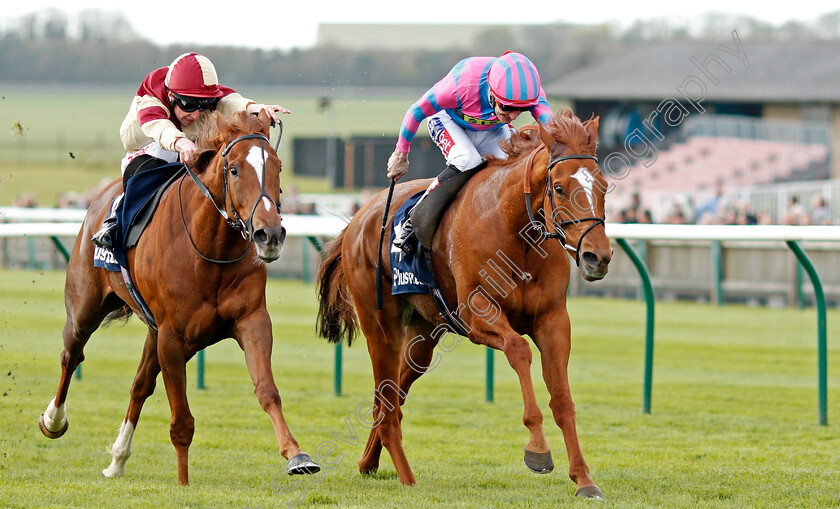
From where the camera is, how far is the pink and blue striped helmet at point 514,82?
5.29 m

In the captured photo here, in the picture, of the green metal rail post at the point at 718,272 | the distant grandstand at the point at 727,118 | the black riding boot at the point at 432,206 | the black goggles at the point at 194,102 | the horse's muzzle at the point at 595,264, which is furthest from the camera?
the distant grandstand at the point at 727,118

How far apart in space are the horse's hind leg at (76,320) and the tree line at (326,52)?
148 cm

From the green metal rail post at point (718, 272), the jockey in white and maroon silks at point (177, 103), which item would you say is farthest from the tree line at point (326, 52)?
the green metal rail post at point (718, 272)

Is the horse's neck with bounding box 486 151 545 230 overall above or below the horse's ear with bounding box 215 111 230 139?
below

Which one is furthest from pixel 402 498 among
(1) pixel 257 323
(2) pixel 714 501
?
(2) pixel 714 501

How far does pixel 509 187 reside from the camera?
206 inches

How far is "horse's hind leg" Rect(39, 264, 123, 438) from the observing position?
648 centimetres

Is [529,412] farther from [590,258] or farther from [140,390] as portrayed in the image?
[140,390]

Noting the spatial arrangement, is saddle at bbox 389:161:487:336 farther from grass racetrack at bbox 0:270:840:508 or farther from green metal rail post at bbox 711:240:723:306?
green metal rail post at bbox 711:240:723:306

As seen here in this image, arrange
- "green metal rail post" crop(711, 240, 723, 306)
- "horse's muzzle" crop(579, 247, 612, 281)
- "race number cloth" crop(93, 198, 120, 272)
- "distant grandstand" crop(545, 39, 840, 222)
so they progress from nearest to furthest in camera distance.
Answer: "horse's muzzle" crop(579, 247, 612, 281) < "race number cloth" crop(93, 198, 120, 272) < "green metal rail post" crop(711, 240, 723, 306) < "distant grandstand" crop(545, 39, 840, 222)

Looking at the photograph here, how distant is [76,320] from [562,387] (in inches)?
124

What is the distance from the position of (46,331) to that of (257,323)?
9.23 metres

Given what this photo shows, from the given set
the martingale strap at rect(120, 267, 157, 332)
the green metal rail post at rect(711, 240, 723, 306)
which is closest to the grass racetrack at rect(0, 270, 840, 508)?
the martingale strap at rect(120, 267, 157, 332)

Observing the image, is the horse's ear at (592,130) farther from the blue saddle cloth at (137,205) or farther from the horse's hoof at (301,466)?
the blue saddle cloth at (137,205)
